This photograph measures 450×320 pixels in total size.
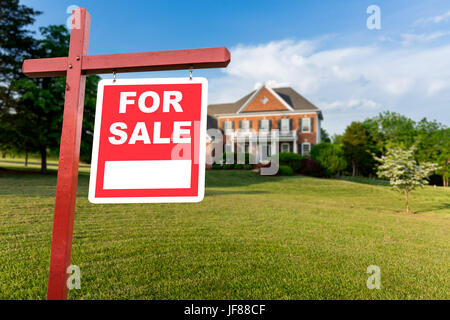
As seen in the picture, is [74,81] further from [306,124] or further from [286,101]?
[286,101]

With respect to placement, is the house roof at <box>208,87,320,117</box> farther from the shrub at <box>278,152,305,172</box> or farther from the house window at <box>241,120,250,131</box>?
the shrub at <box>278,152,305,172</box>

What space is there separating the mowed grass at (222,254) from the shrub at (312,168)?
17167 mm

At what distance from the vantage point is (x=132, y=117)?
7.84 ft

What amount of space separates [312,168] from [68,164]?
25626 millimetres

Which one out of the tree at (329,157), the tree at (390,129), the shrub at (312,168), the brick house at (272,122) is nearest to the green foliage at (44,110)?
the brick house at (272,122)

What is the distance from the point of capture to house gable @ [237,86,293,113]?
104ft

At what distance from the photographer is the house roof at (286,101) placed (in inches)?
1230

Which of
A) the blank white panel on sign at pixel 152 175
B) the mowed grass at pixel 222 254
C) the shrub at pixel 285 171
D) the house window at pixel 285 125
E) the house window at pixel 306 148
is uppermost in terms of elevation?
the house window at pixel 285 125

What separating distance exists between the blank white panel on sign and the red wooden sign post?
0.38 metres

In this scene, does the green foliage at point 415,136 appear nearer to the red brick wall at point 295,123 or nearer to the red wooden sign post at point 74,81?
the red brick wall at point 295,123

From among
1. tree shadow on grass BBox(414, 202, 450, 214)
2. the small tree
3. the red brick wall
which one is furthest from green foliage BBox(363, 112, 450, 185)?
the small tree

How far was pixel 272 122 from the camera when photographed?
1252 inches

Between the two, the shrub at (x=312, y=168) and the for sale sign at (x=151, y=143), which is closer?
the for sale sign at (x=151, y=143)
